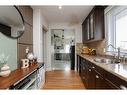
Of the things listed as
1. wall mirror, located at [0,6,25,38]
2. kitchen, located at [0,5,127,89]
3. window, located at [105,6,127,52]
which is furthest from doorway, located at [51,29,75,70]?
wall mirror, located at [0,6,25,38]

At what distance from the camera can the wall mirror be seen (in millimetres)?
2283

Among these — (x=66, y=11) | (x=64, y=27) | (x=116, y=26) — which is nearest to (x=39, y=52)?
(x=66, y=11)

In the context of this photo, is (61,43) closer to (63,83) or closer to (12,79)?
(63,83)

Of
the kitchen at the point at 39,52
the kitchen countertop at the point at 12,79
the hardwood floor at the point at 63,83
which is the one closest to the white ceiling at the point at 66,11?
the kitchen at the point at 39,52

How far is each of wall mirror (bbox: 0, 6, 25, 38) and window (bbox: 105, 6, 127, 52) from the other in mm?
2131

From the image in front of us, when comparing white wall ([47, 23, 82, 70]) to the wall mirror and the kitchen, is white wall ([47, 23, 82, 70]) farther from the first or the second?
the wall mirror

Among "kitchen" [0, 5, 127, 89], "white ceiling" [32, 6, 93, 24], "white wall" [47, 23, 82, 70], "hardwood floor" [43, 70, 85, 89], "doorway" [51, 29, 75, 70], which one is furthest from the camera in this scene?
"doorway" [51, 29, 75, 70]

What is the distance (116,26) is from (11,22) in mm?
2428

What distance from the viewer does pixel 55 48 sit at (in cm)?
730

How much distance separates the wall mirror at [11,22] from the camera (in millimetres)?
2283

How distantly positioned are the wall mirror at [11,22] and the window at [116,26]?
213 cm

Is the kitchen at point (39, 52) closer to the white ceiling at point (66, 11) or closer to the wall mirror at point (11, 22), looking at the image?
the wall mirror at point (11, 22)
